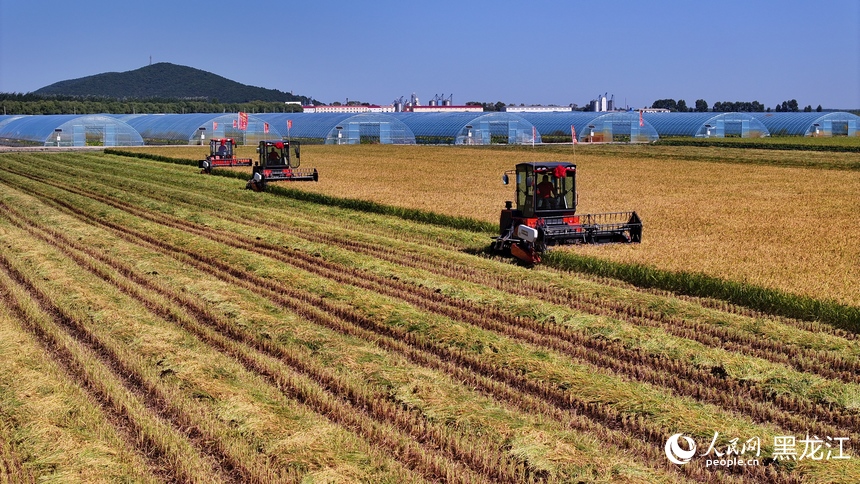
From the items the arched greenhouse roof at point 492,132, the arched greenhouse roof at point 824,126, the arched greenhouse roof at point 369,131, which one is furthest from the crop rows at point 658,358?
the arched greenhouse roof at point 824,126

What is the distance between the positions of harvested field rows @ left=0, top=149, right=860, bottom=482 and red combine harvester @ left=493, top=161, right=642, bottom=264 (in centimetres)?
180

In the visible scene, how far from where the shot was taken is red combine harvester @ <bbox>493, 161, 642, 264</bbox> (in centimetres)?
1912

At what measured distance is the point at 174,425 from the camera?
8766mm

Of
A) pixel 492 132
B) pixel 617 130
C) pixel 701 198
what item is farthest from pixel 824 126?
pixel 701 198

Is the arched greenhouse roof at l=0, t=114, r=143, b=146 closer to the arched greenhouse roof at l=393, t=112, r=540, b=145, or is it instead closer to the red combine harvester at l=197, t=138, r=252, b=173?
the arched greenhouse roof at l=393, t=112, r=540, b=145

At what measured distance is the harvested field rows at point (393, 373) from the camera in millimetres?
7816

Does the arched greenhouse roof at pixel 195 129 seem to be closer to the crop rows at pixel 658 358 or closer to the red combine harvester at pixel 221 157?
the red combine harvester at pixel 221 157

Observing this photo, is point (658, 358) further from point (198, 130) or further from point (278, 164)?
point (198, 130)

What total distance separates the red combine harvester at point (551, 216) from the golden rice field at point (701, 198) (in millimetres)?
462

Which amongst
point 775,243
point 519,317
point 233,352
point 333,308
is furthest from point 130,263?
point 775,243

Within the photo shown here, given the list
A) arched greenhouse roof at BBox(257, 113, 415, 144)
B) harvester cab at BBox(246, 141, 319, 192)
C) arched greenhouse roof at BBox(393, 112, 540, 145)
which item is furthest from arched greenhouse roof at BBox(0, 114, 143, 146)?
harvester cab at BBox(246, 141, 319, 192)

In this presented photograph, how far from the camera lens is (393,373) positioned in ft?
33.4

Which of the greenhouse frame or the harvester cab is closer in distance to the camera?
the harvester cab

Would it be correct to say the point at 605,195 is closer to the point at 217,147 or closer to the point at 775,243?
the point at 775,243
